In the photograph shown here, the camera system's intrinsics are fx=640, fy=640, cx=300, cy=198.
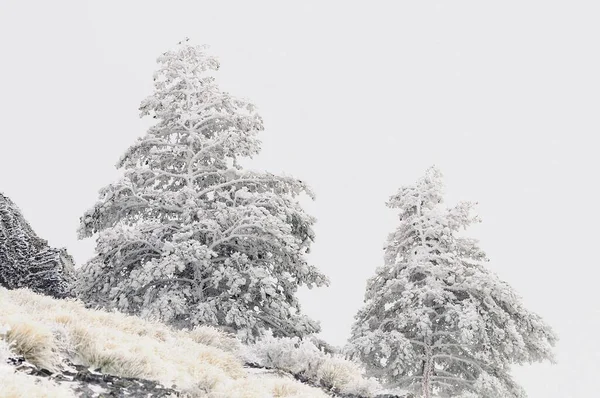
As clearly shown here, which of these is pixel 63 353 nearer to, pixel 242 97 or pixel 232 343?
pixel 232 343

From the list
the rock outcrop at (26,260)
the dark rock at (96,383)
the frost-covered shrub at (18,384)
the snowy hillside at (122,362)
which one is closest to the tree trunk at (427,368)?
the snowy hillside at (122,362)

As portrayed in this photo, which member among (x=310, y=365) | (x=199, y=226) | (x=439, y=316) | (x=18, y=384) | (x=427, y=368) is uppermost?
(x=199, y=226)

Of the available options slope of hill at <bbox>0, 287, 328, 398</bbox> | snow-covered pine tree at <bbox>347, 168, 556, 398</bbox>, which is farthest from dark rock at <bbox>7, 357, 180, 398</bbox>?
snow-covered pine tree at <bbox>347, 168, 556, 398</bbox>

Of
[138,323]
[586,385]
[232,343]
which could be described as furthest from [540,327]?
[586,385]

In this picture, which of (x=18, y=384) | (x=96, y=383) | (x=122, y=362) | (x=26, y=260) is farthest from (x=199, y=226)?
(x=18, y=384)

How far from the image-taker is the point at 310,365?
9.66m

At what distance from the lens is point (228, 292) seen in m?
14.6

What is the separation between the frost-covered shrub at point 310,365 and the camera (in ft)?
30.6

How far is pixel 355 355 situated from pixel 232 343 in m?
6.37

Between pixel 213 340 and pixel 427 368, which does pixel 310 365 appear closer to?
pixel 213 340

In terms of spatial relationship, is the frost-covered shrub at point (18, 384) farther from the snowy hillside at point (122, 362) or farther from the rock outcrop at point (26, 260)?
the rock outcrop at point (26, 260)

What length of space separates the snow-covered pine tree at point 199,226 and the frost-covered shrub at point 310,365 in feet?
13.0

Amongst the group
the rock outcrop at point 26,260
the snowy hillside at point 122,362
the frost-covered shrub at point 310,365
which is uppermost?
the rock outcrop at point 26,260

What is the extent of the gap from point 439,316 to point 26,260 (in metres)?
9.98
